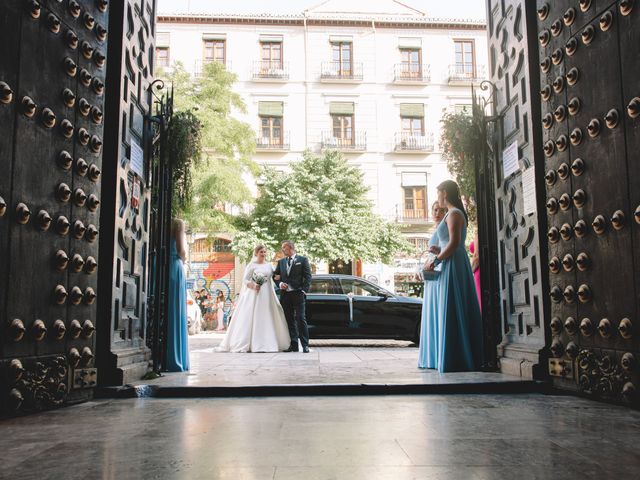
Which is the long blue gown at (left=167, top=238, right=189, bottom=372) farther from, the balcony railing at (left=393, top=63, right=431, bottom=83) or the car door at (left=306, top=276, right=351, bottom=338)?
the balcony railing at (left=393, top=63, right=431, bottom=83)

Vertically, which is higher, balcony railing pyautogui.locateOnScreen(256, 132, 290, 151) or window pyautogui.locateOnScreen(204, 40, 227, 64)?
window pyautogui.locateOnScreen(204, 40, 227, 64)

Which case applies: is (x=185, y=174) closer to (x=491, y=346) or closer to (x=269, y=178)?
(x=491, y=346)

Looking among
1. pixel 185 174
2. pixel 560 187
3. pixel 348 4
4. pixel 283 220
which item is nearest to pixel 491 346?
pixel 560 187

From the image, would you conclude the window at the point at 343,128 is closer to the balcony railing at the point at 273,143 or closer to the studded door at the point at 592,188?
the balcony railing at the point at 273,143

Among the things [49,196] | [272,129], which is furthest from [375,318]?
[272,129]

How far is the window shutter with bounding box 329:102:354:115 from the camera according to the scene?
100 ft

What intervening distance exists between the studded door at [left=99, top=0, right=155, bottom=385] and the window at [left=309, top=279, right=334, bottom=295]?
262 inches

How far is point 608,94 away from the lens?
4246 millimetres

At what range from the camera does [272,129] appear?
30.4m

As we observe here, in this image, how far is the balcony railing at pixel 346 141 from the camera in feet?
98.3

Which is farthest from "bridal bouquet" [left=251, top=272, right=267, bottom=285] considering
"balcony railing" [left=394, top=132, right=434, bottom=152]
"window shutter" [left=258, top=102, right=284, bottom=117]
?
"window shutter" [left=258, top=102, right=284, bottom=117]

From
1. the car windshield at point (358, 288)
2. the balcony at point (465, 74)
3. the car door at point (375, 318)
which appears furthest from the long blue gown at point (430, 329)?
the balcony at point (465, 74)

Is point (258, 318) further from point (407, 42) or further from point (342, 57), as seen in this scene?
point (407, 42)

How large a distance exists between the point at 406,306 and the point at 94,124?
866 cm
